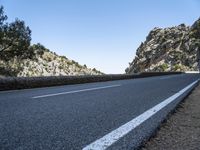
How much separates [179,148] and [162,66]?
402 feet

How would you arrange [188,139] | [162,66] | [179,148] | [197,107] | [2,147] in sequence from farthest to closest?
[162,66]
[197,107]
[188,139]
[179,148]
[2,147]

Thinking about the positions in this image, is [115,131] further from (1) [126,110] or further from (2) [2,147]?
(1) [126,110]

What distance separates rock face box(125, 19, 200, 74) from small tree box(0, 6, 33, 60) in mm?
79387

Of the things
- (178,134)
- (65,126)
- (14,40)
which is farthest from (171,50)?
(65,126)

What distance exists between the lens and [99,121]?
15.3 feet

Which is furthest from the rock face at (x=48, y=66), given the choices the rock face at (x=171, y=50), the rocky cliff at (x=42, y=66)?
the rock face at (x=171, y=50)

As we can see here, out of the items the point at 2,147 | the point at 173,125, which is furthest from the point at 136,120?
the point at 2,147

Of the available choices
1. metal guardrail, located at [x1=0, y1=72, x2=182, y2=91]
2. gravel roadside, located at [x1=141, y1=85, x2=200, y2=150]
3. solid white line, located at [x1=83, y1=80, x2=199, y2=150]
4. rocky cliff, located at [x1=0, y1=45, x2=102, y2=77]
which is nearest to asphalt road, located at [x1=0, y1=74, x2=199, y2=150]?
solid white line, located at [x1=83, y1=80, x2=199, y2=150]

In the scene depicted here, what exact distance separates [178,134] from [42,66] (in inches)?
2713

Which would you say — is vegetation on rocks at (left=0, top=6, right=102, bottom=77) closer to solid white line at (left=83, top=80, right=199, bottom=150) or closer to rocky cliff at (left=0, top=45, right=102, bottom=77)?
rocky cliff at (left=0, top=45, right=102, bottom=77)

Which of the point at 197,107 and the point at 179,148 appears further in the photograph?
the point at 197,107

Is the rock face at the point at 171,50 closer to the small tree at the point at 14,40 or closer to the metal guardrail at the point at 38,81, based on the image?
the small tree at the point at 14,40

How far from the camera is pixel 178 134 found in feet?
13.6

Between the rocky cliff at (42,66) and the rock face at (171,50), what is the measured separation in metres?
42.0
